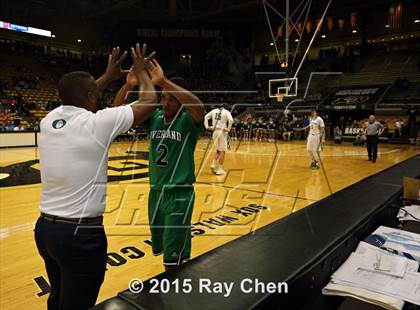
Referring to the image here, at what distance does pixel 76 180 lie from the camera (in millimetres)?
1664

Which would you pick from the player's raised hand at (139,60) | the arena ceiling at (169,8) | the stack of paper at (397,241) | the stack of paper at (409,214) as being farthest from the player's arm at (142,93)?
the arena ceiling at (169,8)

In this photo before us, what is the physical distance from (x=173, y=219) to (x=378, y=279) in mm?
1354

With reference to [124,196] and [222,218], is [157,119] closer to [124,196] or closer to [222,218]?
[222,218]

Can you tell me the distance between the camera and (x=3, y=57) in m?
26.2

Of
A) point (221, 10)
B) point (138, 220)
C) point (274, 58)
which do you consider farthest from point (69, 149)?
point (274, 58)

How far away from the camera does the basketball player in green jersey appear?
2.41 meters

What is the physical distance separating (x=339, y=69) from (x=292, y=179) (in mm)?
23605

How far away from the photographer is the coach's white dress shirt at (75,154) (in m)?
1.62

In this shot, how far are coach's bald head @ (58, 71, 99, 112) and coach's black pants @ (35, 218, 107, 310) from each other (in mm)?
636

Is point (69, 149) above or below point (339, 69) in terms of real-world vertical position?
below

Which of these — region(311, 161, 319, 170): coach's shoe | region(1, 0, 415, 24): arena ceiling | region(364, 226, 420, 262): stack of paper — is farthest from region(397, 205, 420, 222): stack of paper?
region(1, 0, 415, 24): arena ceiling

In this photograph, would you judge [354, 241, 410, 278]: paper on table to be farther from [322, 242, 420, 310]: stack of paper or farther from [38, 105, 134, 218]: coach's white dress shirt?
[38, 105, 134, 218]: coach's white dress shirt

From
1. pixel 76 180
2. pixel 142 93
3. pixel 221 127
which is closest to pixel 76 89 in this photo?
pixel 142 93

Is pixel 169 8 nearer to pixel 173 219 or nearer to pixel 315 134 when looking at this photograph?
pixel 315 134
